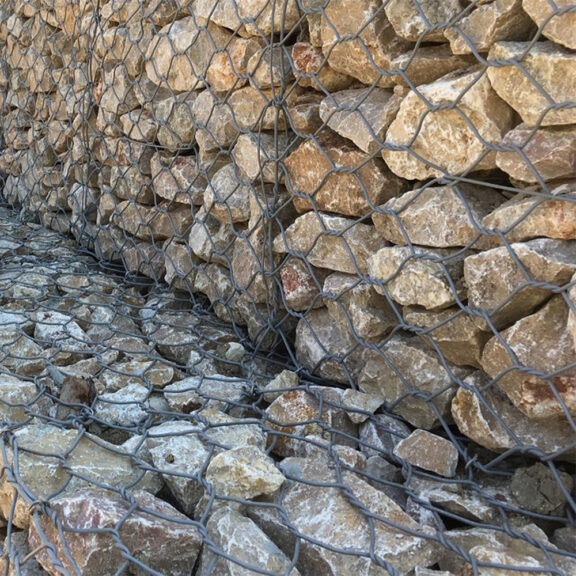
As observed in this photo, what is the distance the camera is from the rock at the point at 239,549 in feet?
3.08

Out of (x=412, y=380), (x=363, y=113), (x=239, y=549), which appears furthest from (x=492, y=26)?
(x=239, y=549)

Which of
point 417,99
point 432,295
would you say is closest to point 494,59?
point 417,99

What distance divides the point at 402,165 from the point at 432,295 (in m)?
0.28

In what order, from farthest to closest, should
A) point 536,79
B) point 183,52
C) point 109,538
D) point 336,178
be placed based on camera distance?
point 183,52 < point 336,178 < point 536,79 < point 109,538

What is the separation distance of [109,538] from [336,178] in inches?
35.5

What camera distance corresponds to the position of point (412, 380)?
4.46 ft

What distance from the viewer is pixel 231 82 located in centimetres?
178

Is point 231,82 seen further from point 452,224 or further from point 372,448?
point 372,448

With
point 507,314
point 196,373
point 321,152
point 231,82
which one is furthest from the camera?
point 231,82

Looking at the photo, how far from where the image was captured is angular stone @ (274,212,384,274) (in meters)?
1.45

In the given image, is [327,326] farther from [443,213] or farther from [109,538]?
[109,538]

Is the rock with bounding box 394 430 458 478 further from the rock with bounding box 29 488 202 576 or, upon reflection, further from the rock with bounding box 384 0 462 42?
the rock with bounding box 384 0 462 42

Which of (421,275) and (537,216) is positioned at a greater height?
(537,216)

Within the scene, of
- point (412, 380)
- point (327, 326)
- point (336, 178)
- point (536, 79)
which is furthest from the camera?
point (327, 326)
